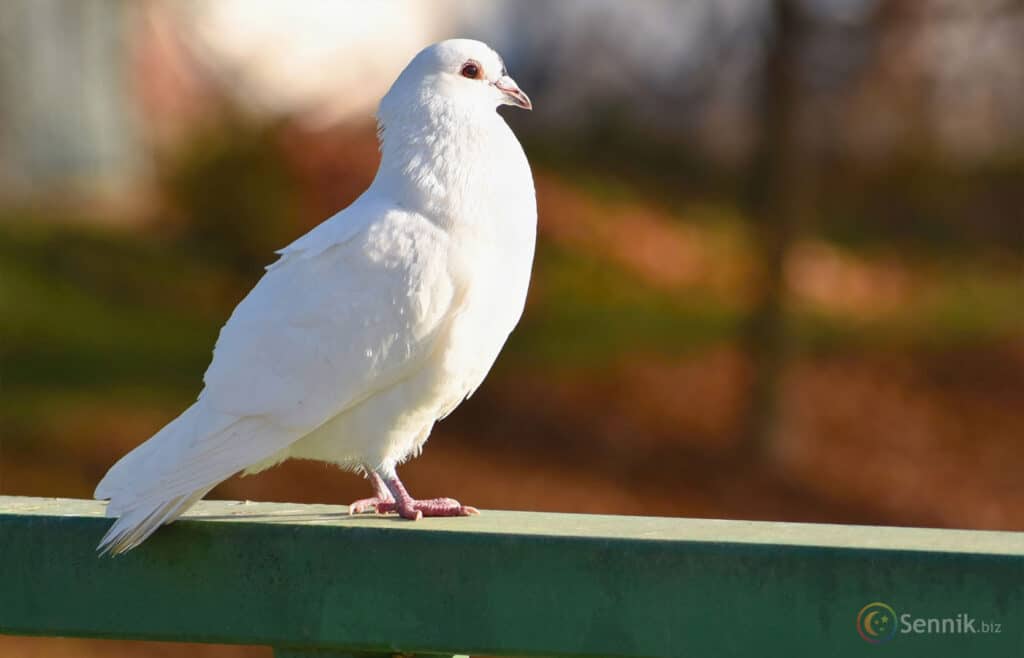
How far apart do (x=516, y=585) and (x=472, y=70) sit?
1.80 metres

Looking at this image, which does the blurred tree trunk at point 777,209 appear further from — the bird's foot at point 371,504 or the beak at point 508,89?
the bird's foot at point 371,504

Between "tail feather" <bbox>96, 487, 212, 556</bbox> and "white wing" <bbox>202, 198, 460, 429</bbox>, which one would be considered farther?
"white wing" <bbox>202, 198, 460, 429</bbox>

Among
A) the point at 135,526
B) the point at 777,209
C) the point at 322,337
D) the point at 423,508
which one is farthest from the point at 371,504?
the point at 777,209

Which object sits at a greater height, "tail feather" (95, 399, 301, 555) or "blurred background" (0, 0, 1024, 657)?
"blurred background" (0, 0, 1024, 657)

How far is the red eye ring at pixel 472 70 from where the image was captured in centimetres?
412

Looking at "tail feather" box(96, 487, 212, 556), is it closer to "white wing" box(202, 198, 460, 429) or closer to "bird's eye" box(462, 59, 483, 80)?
"white wing" box(202, 198, 460, 429)

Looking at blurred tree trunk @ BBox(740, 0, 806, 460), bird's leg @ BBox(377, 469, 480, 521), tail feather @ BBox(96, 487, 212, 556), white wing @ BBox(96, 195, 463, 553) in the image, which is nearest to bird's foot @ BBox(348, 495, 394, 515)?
bird's leg @ BBox(377, 469, 480, 521)

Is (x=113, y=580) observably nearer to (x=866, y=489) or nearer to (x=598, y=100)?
(x=866, y=489)

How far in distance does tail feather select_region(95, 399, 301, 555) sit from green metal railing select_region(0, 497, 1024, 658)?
67 mm

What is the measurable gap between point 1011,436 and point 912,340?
6.29 ft

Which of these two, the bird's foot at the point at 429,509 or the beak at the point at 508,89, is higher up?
the beak at the point at 508,89

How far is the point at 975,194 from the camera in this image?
16078mm

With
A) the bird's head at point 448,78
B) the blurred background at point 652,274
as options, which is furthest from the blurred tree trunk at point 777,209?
the bird's head at point 448,78

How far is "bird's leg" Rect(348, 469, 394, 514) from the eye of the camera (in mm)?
3900
